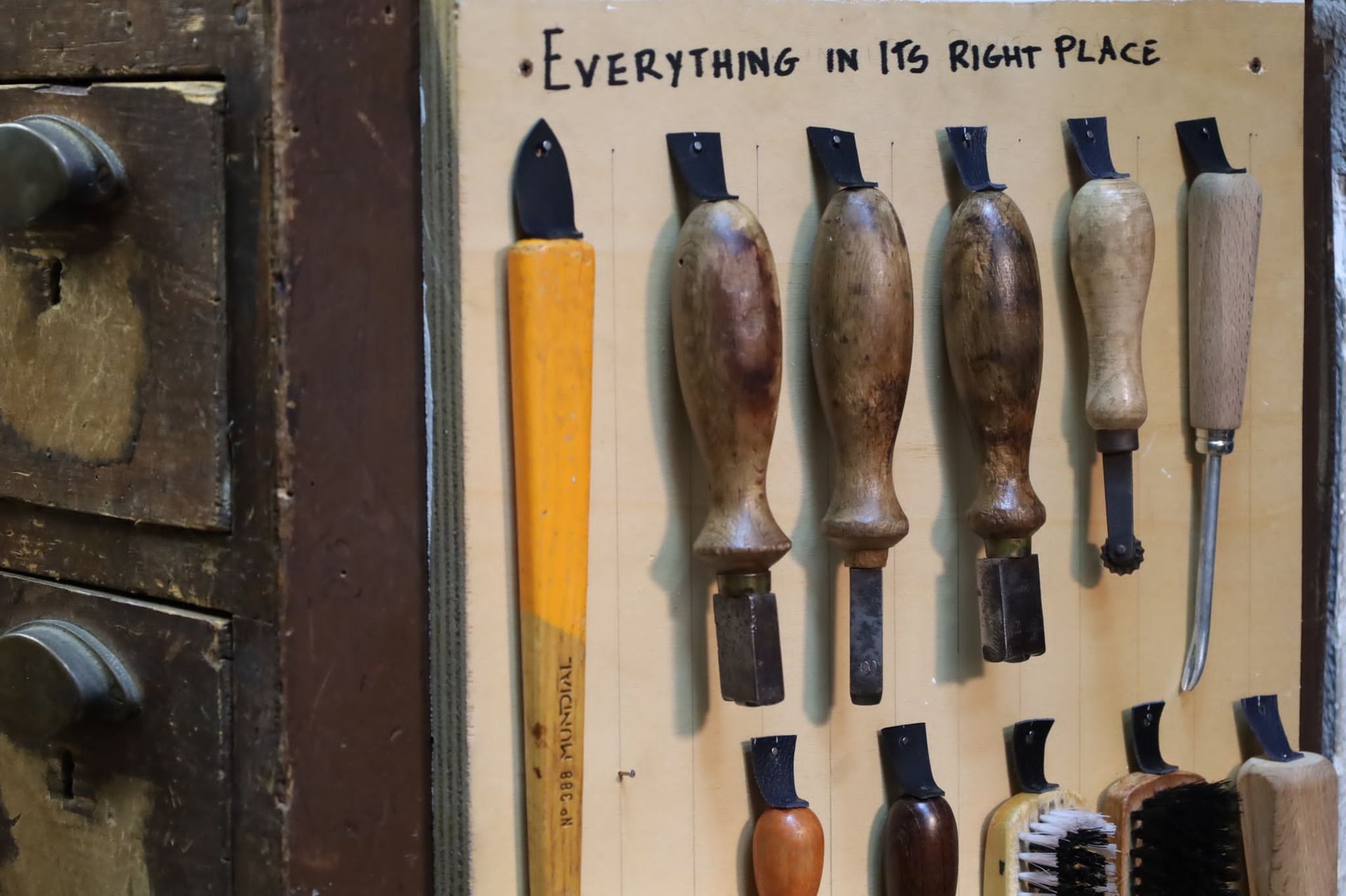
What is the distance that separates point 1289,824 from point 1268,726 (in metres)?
0.06

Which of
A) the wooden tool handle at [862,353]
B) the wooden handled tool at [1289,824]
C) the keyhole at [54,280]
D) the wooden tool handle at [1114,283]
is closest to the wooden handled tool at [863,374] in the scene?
the wooden tool handle at [862,353]

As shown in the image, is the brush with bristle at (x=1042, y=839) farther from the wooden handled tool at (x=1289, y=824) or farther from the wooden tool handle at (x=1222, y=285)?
the wooden tool handle at (x=1222, y=285)

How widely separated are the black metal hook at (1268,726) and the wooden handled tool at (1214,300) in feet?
0.23

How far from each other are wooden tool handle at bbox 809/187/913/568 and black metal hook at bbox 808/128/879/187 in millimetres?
15

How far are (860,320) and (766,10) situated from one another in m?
0.16

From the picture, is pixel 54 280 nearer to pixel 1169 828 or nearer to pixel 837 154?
pixel 837 154

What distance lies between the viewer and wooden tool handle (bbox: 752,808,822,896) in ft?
2.49

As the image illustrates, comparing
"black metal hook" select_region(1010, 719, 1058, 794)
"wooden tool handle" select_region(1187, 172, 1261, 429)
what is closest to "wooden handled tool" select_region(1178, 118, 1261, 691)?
"wooden tool handle" select_region(1187, 172, 1261, 429)

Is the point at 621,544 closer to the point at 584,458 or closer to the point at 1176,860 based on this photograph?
the point at 584,458

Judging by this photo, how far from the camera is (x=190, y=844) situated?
0.72m

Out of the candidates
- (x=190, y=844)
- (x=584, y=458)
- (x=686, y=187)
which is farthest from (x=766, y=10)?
(x=190, y=844)

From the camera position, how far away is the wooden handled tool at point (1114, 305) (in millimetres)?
789

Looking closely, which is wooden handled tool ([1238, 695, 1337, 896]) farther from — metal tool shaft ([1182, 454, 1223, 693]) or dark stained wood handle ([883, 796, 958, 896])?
dark stained wood handle ([883, 796, 958, 896])

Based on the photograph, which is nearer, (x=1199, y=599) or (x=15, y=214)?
(x=15, y=214)
